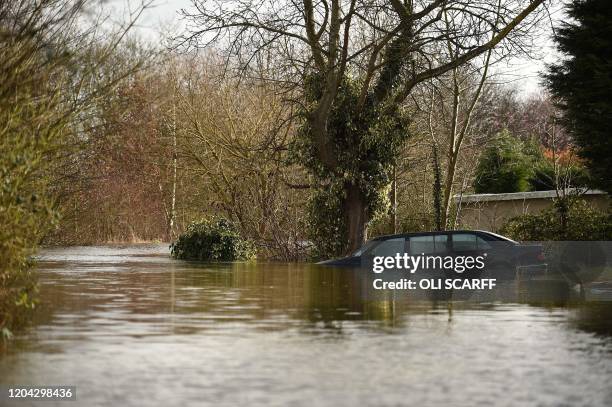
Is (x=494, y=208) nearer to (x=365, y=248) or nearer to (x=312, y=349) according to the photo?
(x=365, y=248)

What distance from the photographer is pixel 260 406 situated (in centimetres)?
872

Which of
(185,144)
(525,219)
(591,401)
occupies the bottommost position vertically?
(591,401)

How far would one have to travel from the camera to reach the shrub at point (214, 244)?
135 feet

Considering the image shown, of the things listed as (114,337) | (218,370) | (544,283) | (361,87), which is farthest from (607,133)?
(218,370)

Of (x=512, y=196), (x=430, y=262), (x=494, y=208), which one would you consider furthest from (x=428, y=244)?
(x=494, y=208)

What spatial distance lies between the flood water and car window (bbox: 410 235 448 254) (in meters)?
4.65

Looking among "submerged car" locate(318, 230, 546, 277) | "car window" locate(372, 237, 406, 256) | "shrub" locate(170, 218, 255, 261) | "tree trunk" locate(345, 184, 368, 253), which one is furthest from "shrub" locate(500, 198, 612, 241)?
"shrub" locate(170, 218, 255, 261)

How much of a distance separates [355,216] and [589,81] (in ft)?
34.8

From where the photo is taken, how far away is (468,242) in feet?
89.0

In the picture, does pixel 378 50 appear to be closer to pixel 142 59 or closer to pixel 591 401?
pixel 142 59

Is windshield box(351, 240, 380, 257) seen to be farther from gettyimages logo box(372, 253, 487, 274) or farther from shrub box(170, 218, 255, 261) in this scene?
shrub box(170, 218, 255, 261)

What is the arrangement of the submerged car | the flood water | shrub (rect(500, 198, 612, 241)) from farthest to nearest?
shrub (rect(500, 198, 612, 241)) < the submerged car < the flood water

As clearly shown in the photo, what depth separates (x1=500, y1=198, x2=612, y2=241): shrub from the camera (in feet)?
109

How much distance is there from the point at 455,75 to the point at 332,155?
5950 mm
